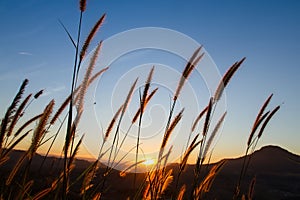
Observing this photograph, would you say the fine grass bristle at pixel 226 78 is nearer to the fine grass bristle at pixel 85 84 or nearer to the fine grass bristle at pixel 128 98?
the fine grass bristle at pixel 128 98

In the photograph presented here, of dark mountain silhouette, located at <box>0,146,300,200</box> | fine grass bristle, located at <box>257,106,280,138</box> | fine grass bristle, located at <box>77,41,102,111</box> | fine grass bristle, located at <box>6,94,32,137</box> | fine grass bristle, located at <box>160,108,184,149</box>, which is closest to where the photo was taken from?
fine grass bristle, located at <box>77,41,102,111</box>

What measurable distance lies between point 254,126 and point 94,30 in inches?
86.6

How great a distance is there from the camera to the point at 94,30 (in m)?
2.03

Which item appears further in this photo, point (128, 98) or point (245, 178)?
point (245, 178)

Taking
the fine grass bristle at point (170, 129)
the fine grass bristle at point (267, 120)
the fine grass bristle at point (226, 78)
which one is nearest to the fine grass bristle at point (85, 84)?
the fine grass bristle at point (170, 129)

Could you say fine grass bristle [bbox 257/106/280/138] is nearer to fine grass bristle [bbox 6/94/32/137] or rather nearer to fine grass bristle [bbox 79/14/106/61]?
fine grass bristle [bbox 79/14/106/61]

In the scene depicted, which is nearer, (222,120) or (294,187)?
(222,120)

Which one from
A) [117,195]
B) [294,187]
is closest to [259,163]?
[294,187]

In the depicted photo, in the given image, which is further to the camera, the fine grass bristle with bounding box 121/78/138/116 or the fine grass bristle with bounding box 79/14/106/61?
the fine grass bristle with bounding box 121/78/138/116

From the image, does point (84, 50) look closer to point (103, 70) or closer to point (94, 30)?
point (94, 30)

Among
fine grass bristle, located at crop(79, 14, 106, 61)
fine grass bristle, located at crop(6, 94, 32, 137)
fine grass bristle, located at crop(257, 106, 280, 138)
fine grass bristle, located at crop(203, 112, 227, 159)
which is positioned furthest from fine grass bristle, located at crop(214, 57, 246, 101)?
fine grass bristle, located at crop(6, 94, 32, 137)

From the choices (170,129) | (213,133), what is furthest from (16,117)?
(213,133)

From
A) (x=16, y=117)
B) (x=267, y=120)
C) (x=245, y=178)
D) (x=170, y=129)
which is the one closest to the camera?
(x=16, y=117)

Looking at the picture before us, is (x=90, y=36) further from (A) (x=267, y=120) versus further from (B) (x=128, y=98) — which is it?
(A) (x=267, y=120)
